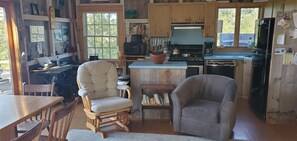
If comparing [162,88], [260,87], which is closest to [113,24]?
[162,88]

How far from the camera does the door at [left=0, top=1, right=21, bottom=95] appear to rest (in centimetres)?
381

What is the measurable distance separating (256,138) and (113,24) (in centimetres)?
445

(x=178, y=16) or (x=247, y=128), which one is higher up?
(x=178, y=16)

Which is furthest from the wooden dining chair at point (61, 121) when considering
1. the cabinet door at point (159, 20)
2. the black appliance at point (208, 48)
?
the black appliance at point (208, 48)

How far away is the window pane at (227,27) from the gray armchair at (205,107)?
2.44 meters

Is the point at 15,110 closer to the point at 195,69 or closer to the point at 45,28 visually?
the point at 45,28

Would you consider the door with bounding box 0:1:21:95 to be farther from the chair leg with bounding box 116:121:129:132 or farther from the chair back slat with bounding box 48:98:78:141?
the chair back slat with bounding box 48:98:78:141

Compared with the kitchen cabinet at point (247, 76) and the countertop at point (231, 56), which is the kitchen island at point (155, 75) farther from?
the kitchen cabinet at point (247, 76)

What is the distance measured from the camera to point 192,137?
10.4 feet

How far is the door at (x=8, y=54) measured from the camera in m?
3.81

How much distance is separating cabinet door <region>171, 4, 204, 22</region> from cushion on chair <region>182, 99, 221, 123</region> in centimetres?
276

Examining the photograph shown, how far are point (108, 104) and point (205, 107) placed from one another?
1.35 m

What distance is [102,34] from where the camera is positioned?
6227 mm

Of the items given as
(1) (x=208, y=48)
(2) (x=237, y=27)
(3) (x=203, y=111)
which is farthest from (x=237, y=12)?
(3) (x=203, y=111)
